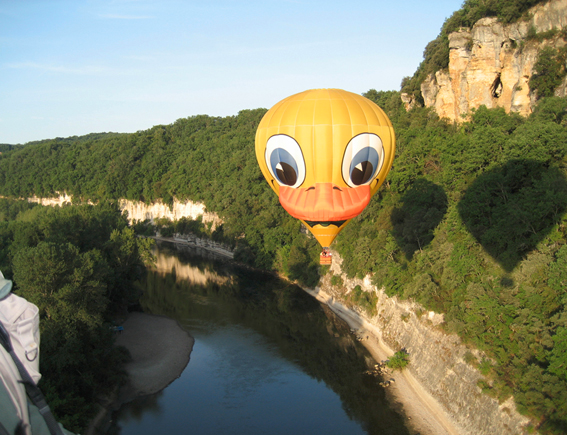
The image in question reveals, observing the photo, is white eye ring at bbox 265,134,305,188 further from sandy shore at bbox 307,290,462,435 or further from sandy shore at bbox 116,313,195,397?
sandy shore at bbox 116,313,195,397

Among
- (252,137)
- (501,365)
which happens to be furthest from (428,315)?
(252,137)

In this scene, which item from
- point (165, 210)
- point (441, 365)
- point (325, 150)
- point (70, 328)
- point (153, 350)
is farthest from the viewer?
point (165, 210)

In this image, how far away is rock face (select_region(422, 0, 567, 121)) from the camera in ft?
88.9

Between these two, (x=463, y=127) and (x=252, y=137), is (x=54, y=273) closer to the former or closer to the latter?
(x=463, y=127)

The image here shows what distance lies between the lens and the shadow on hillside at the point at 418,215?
2584cm

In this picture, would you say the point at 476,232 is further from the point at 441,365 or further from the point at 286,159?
the point at 286,159

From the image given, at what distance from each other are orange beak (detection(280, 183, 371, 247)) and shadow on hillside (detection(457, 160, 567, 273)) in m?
8.21

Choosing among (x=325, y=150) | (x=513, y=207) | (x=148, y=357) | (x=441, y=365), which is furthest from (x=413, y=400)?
(x=148, y=357)

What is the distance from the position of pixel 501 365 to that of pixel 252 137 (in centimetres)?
5346

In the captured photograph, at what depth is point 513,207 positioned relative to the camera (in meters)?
20.2

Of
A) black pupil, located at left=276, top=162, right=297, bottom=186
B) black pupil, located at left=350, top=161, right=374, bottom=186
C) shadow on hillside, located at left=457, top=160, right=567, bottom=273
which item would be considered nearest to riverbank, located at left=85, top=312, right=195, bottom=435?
black pupil, located at left=276, top=162, right=297, bottom=186

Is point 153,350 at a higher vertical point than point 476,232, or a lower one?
lower

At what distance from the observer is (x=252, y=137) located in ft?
218

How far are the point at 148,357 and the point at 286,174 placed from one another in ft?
48.3
